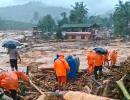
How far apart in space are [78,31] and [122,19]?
8.39 m

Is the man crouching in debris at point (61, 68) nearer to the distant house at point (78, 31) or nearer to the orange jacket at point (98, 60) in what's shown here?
the orange jacket at point (98, 60)

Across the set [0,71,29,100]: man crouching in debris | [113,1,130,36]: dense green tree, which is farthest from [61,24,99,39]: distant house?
[0,71,29,100]: man crouching in debris

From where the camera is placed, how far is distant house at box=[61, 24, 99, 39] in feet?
243

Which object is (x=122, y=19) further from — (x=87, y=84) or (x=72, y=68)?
(x=87, y=84)

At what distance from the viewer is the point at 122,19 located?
76.6 m

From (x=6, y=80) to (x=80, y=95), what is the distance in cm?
228

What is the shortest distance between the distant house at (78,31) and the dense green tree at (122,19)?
4.69 meters

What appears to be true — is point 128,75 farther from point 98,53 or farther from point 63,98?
point 98,53

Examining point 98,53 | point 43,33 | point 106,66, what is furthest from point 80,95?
point 43,33

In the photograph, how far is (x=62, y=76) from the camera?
15.5 metres

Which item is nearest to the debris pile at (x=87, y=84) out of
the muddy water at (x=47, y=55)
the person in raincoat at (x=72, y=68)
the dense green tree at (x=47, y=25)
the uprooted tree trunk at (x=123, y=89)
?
the uprooted tree trunk at (x=123, y=89)

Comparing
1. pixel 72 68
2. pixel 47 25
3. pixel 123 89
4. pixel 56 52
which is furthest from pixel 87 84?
pixel 47 25

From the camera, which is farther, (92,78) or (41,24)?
(41,24)

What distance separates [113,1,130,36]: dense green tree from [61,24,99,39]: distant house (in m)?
4.69
